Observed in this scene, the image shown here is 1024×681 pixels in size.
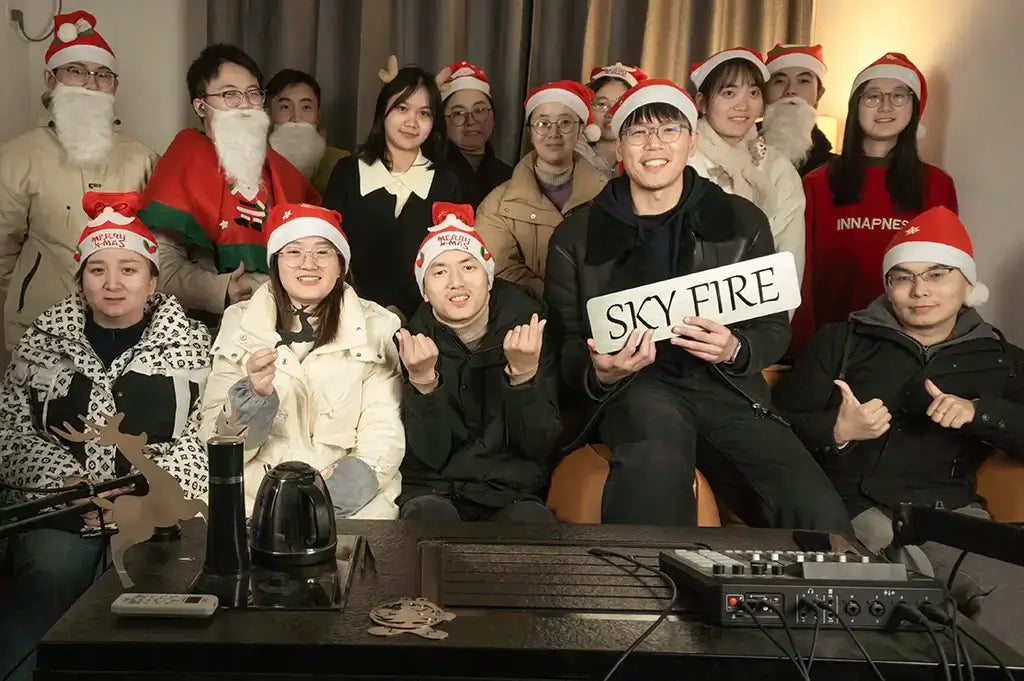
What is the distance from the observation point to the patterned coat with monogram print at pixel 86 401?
2266mm

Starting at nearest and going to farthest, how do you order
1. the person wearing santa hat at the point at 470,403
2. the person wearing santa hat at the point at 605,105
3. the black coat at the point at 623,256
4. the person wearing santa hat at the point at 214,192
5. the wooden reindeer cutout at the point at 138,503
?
1. the wooden reindeer cutout at the point at 138,503
2. the person wearing santa hat at the point at 470,403
3. the black coat at the point at 623,256
4. the person wearing santa hat at the point at 214,192
5. the person wearing santa hat at the point at 605,105

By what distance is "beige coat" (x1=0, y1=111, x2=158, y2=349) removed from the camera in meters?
2.99

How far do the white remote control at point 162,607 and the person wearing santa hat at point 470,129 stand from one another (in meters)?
2.30

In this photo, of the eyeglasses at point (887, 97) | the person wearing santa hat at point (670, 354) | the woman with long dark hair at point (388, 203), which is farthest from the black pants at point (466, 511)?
the eyeglasses at point (887, 97)

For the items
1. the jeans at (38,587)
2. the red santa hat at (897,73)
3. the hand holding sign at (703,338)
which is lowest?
the jeans at (38,587)

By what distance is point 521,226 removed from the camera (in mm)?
3043

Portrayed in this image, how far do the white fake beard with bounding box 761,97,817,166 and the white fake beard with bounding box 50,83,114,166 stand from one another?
212 cm

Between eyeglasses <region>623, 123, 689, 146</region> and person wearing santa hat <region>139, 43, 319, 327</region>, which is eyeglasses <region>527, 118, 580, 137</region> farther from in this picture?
person wearing santa hat <region>139, 43, 319, 327</region>

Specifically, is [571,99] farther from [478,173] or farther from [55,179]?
[55,179]

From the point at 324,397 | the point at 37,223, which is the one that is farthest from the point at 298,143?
the point at 324,397

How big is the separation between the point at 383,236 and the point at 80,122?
96cm

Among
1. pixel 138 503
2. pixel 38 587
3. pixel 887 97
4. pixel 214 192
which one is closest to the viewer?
pixel 138 503

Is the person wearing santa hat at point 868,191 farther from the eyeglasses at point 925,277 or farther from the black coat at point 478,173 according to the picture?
the black coat at point 478,173

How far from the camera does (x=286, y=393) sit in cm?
233
